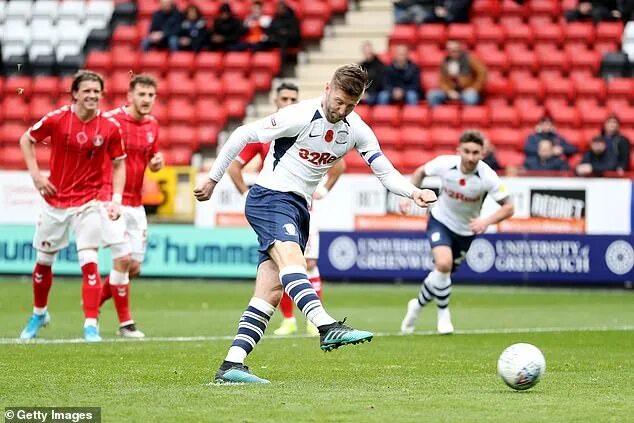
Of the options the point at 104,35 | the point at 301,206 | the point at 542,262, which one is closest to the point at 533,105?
the point at 542,262

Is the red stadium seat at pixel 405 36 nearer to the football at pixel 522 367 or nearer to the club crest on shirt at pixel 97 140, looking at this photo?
the club crest on shirt at pixel 97 140

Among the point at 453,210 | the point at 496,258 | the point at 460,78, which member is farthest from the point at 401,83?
the point at 453,210

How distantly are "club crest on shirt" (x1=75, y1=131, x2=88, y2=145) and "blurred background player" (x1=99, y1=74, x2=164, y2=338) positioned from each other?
569 millimetres

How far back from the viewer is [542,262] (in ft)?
69.1

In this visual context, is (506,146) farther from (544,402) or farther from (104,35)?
(544,402)

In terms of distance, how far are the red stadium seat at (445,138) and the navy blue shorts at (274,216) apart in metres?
15.0

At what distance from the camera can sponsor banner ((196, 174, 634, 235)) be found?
2092 centimetres

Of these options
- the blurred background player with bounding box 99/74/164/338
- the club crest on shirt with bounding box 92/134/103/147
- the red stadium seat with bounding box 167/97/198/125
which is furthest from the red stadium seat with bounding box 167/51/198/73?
the club crest on shirt with bounding box 92/134/103/147

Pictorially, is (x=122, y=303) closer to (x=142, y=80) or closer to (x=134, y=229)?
(x=134, y=229)

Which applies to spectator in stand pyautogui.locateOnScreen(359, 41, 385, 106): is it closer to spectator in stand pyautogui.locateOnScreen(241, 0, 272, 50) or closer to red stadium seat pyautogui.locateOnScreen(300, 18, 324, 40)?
red stadium seat pyautogui.locateOnScreen(300, 18, 324, 40)

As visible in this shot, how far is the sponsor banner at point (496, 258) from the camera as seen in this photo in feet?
68.2

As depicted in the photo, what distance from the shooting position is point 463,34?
84.9 feet

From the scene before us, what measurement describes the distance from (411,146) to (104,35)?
7991 mm

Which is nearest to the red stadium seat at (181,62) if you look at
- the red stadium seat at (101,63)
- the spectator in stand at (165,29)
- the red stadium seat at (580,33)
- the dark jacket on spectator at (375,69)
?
the spectator in stand at (165,29)
